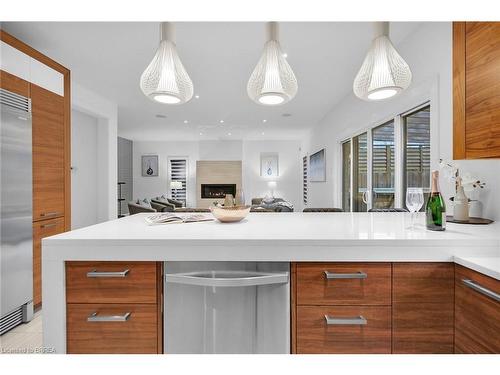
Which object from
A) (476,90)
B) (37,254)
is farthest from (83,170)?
(476,90)

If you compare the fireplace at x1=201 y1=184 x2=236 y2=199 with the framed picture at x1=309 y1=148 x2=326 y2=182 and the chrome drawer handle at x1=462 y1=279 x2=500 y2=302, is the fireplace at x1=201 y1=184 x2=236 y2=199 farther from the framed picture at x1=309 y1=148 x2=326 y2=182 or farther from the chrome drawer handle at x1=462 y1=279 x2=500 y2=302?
the chrome drawer handle at x1=462 y1=279 x2=500 y2=302

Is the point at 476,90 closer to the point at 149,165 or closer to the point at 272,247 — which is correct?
the point at 272,247

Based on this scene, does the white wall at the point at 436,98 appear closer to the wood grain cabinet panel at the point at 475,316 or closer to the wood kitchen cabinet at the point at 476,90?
the wood kitchen cabinet at the point at 476,90

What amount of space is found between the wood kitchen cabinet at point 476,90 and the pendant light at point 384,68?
24 centimetres

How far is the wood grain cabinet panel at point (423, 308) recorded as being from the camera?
113 cm

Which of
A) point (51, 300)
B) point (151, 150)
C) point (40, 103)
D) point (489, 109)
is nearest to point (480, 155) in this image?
point (489, 109)

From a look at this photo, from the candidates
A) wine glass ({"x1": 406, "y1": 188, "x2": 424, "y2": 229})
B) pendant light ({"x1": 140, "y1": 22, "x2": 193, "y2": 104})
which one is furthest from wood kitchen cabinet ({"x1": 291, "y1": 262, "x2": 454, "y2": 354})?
pendant light ({"x1": 140, "y1": 22, "x2": 193, "y2": 104})

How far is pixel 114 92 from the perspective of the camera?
4.43m

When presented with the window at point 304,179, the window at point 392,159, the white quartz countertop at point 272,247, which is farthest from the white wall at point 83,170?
the window at point 304,179

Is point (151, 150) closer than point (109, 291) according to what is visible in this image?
No

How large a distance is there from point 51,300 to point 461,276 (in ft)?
5.54

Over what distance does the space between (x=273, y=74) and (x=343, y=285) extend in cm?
105
